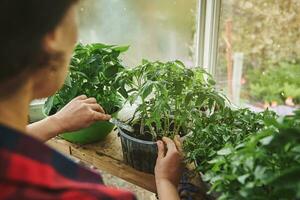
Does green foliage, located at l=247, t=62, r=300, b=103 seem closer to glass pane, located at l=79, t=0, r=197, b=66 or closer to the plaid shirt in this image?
glass pane, located at l=79, t=0, r=197, b=66

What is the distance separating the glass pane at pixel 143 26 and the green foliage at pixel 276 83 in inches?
12.5

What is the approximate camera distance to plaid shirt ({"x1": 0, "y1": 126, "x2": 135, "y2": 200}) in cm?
38

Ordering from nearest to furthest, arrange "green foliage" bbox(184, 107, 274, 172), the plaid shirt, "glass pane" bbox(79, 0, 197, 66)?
the plaid shirt, "green foliage" bbox(184, 107, 274, 172), "glass pane" bbox(79, 0, 197, 66)

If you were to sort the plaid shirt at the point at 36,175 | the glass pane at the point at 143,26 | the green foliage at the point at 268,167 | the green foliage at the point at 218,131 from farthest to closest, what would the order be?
the glass pane at the point at 143,26 → the green foliage at the point at 218,131 → the green foliage at the point at 268,167 → the plaid shirt at the point at 36,175

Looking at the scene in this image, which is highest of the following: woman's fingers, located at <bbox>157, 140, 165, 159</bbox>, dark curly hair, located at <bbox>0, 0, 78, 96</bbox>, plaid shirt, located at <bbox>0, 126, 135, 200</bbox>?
dark curly hair, located at <bbox>0, 0, 78, 96</bbox>

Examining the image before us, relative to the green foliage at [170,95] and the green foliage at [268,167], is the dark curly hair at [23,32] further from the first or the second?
the green foliage at [170,95]

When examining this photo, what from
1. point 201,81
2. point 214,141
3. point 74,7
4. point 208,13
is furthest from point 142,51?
point 74,7

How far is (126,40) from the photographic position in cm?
147

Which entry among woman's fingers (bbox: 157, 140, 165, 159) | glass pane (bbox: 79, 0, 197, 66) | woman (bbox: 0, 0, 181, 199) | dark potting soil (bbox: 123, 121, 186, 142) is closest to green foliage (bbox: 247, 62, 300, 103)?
glass pane (bbox: 79, 0, 197, 66)

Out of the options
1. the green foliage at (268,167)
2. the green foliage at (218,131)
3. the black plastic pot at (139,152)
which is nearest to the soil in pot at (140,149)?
the black plastic pot at (139,152)

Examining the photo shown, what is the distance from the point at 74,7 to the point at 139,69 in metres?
0.50

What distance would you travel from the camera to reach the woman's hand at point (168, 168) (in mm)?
825

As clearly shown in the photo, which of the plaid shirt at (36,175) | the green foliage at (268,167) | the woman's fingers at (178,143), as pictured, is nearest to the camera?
the plaid shirt at (36,175)

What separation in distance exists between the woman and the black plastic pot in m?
0.45
